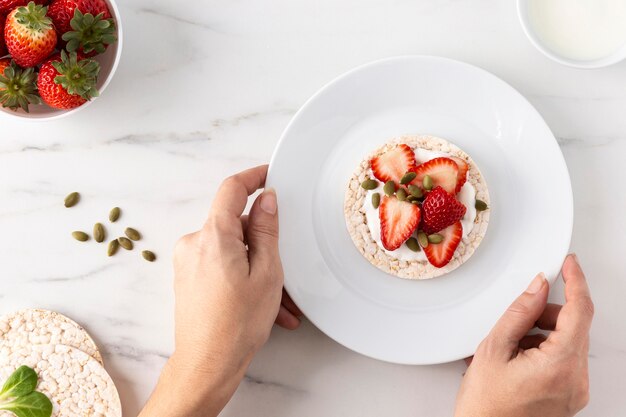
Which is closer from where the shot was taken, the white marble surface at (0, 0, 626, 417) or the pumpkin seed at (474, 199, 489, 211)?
the pumpkin seed at (474, 199, 489, 211)

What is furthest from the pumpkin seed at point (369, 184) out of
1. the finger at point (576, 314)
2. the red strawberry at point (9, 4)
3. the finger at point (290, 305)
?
the red strawberry at point (9, 4)

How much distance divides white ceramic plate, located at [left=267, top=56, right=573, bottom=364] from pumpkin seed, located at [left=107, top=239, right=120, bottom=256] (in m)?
0.43

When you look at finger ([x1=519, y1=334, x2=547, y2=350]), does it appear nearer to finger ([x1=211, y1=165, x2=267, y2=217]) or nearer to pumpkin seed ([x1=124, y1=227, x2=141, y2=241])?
finger ([x1=211, y1=165, x2=267, y2=217])

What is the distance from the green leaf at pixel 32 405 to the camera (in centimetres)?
154

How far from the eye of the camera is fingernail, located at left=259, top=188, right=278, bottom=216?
144 cm

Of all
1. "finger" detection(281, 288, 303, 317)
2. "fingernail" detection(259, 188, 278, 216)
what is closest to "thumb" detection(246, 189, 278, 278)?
"fingernail" detection(259, 188, 278, 216)

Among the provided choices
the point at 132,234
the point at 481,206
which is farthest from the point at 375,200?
the point at 132,234

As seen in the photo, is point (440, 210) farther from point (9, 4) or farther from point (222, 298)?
point (9, 4)

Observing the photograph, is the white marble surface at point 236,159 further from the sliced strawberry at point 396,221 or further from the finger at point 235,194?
the sliced strawberry at point 396,221

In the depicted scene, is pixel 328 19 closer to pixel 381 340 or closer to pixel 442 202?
pixel 442 202

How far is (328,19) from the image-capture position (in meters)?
1.60

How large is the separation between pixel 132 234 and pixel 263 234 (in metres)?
0.39

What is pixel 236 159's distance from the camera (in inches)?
63.4

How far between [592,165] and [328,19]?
2.42ft
